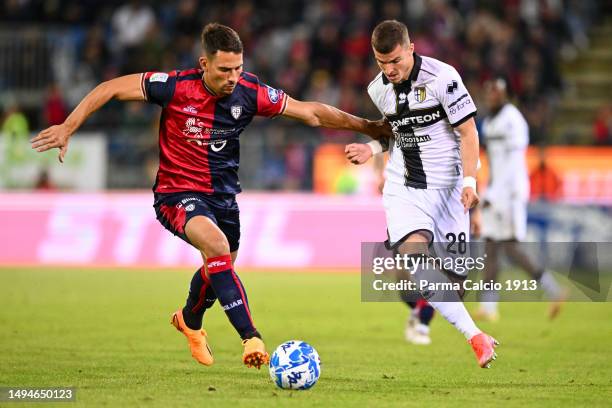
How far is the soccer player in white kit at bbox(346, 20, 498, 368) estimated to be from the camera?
8383mm

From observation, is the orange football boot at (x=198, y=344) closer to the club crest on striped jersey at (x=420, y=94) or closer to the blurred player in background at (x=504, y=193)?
the club crest on striped jersey at (x=420, y=94)

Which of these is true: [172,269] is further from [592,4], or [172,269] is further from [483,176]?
[592,4]

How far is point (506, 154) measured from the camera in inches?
521

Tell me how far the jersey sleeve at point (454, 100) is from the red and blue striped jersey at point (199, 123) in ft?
3.82

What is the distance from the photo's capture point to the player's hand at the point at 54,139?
7.84 metres

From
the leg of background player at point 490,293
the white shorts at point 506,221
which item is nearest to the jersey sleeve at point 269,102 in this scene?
the leg of background player at point 490,293

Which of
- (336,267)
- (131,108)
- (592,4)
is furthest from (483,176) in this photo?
(592,4)

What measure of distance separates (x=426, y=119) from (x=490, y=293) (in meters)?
4.76

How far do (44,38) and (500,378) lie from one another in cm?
1660

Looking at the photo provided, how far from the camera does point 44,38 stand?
75.4 ft

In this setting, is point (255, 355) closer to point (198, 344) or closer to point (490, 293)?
point (198, 344)

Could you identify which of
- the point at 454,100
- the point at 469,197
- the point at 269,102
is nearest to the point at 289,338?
the point at 269,102

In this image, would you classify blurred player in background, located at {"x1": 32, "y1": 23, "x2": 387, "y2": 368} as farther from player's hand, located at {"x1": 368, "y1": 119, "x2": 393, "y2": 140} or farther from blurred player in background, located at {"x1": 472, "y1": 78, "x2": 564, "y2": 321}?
blurred player in background, located at {"x1": 472, "y1": 78, "x2": 564, "y2": 321}

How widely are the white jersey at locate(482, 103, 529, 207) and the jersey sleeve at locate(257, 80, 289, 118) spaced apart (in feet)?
16.5
